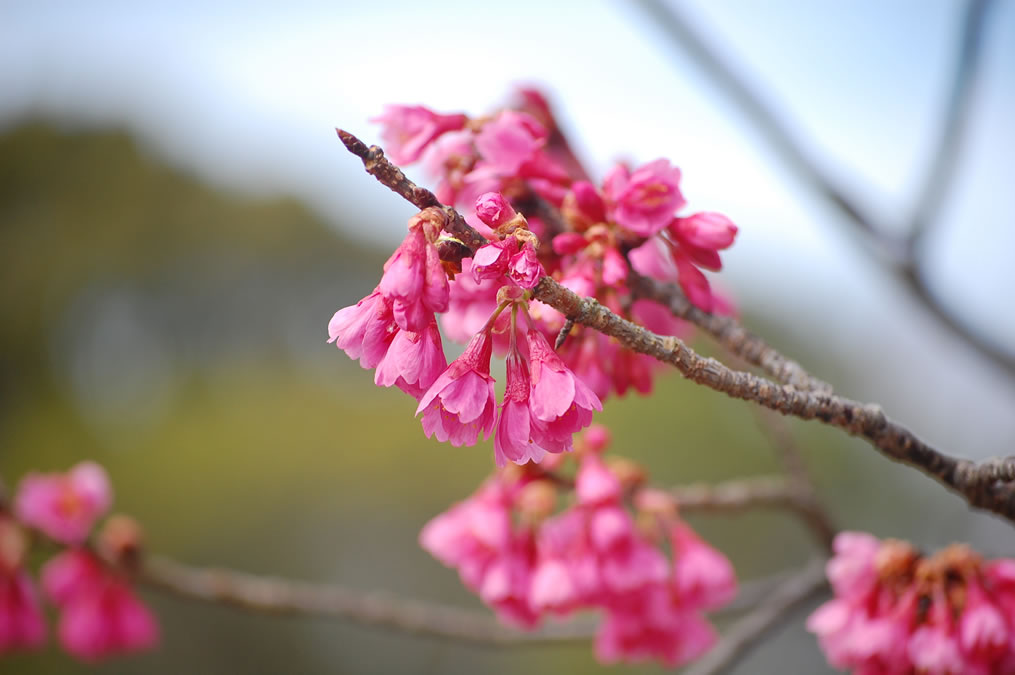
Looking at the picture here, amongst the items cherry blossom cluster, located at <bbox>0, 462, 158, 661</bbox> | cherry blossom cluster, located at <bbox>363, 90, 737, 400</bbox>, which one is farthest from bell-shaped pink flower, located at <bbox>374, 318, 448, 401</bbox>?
cherry blossom cluster, located at <bbox>0, 462, 158, 661</bbox>

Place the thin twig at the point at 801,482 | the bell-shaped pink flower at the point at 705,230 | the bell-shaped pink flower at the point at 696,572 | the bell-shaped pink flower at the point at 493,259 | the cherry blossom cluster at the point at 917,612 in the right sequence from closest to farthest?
the bell-shaped pink flower at the point at 493,259 → the bell-shaped pink flower at the point at 705,230 → the cherry blossom cluster at the point at 917,612 → the bell-shaped pink flower at the point at 696,572 → the thin twig at the point at 801,482

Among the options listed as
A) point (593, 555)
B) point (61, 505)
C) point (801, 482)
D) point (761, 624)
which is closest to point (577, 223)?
point (593, 555)

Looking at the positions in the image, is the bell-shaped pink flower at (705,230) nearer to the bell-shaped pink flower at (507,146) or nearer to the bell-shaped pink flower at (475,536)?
the bell-shaped pink flower at (507,146)

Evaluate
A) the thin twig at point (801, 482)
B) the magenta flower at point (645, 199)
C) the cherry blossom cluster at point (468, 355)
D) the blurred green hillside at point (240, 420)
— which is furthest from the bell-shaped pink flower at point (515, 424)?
the blurred green hillside at point (240, 420)

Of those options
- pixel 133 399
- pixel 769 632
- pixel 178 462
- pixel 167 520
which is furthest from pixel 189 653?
pixel 769 632

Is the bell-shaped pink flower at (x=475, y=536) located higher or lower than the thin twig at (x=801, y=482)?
lower

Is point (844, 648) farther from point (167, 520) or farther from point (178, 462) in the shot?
point (178, 462)

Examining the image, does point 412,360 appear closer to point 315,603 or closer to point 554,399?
point 554,399
